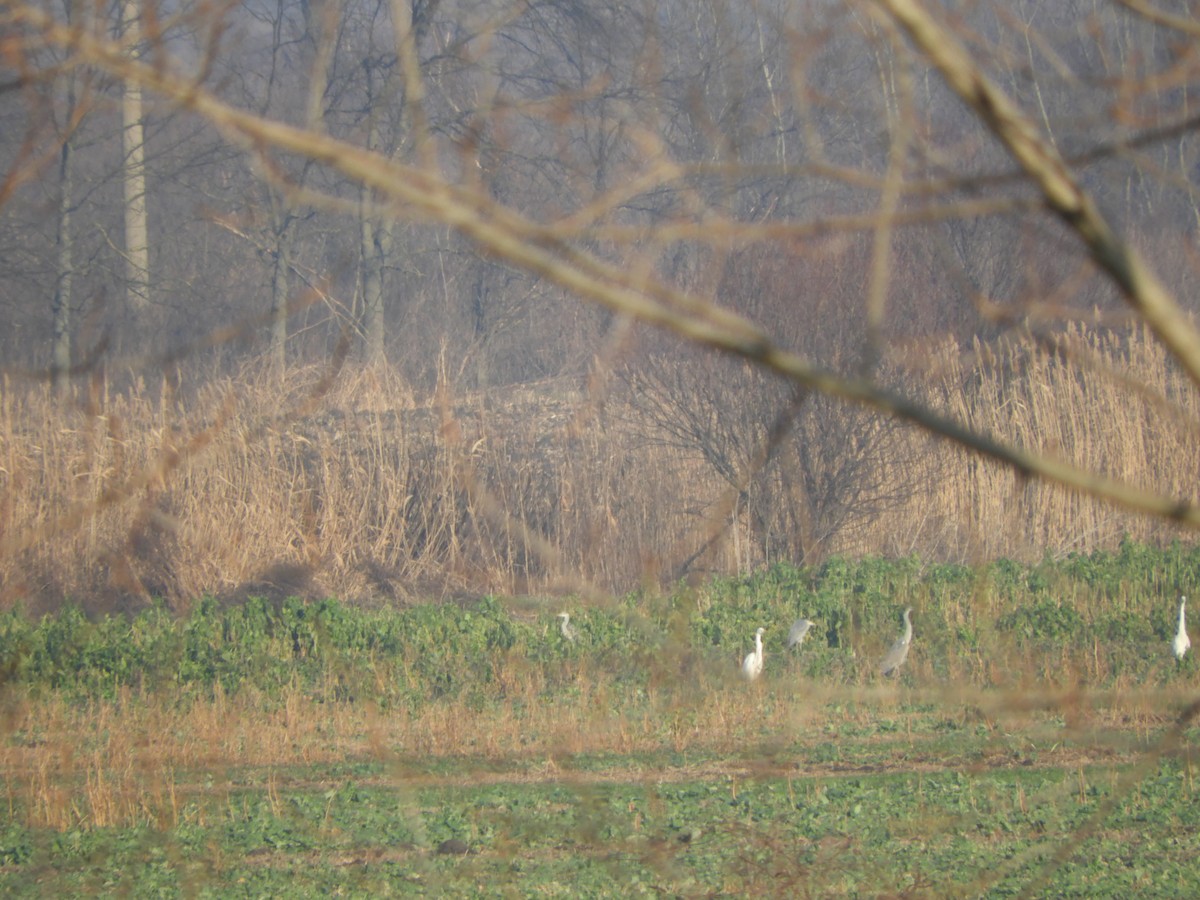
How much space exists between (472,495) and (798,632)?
121 inches

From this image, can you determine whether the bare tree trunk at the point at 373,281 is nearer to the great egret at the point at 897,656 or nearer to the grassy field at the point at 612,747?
the grassy field at the point at 612,747

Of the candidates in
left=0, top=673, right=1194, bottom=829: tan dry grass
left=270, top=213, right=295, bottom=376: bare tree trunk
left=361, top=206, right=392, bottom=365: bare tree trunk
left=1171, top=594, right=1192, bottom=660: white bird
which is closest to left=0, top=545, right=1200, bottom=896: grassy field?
left=0, top=673, right=1194, bottom=829: tan dry grass

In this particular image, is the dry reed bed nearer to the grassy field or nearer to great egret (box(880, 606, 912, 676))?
the grassy field

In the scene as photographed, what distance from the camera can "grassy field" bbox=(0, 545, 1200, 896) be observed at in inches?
178

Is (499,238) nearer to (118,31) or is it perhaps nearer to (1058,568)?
(118,31)

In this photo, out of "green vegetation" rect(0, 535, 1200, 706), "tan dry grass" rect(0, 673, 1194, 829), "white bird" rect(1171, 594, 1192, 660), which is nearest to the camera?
"tan dry grass" rect(0, 673, 1194, 829)

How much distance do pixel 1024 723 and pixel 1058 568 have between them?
3.38 meters

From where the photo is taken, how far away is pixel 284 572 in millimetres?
10516

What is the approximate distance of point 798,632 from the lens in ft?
26.2

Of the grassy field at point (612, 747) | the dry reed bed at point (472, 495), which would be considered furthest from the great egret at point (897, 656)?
the dry reed bed at point (472, 495)

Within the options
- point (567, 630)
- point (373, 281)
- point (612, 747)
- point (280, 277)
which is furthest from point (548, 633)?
point (373, 281)

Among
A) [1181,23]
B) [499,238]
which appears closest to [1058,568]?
[1181,23]

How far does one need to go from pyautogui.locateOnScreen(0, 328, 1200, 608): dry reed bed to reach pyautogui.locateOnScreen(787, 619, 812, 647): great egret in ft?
6.56

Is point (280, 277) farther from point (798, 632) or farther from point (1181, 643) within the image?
point (1181, 643)
